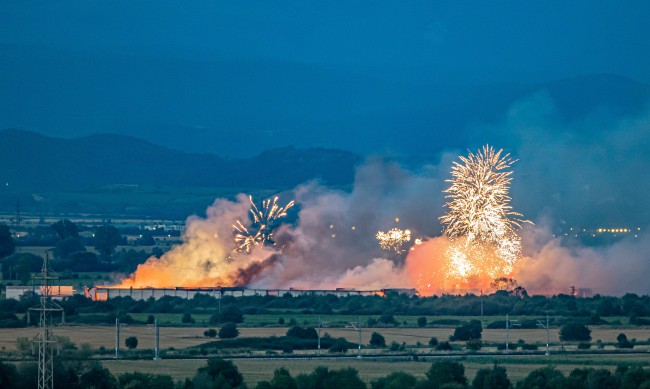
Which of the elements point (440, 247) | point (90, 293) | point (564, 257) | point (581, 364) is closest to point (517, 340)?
point (581, 364)

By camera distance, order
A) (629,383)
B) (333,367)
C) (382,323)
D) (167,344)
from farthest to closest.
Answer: (382,323)
(167,344)
(333,367)
(629,383)

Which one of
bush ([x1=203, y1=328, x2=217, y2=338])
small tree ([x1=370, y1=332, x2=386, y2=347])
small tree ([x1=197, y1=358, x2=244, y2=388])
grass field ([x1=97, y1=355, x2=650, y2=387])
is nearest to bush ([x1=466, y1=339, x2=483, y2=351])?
small tree ([x1=370, y1=332, x2=386, y2=347])

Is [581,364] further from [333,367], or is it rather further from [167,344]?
[167,344]

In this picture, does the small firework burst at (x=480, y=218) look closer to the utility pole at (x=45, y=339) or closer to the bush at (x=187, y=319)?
the bush at (x=187, y=319)

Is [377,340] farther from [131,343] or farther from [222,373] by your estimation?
[222,373]

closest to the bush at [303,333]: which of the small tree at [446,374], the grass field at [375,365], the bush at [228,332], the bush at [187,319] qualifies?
the bush at [228,332]

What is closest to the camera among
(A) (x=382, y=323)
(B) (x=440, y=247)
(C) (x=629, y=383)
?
(C) (x=629, y=383)

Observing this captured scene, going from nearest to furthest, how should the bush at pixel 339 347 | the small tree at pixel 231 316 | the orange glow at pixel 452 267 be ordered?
the bush at pixel 339 347 → the small tree at pixel 231 316 → the orange glow at pixel 452 267
